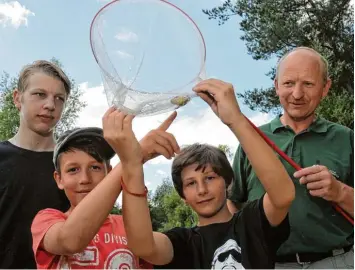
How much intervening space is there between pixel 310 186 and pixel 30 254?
1.71 m

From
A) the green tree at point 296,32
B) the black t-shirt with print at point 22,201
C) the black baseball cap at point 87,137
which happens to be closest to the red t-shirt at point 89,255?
the black baseball cap at point 87,137

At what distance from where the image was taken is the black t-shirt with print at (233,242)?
252 centimetres

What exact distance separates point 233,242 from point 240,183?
67 cm

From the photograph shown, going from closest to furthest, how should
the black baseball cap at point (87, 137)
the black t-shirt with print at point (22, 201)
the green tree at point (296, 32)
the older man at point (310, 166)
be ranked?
the black baseball cap at point (87, 137), the older man at point (310, 166), the black t-shirt with print at point (22, 201), the green tree at point (296, 32)

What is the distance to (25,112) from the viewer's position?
3561 mm

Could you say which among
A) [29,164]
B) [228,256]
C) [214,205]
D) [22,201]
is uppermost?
[29,164]

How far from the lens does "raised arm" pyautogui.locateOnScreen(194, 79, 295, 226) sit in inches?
86.6

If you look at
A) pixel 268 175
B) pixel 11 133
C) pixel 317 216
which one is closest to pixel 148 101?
pixel 268 175

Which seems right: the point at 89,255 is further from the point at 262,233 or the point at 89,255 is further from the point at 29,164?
the point at 29,164

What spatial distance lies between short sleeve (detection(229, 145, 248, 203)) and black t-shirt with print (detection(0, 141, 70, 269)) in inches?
40.1

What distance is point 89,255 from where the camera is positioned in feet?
8.45

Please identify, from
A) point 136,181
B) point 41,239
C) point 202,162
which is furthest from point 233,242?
point 41,239

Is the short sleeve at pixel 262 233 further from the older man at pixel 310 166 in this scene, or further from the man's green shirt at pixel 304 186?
the man's green shirt at pixel 304 186

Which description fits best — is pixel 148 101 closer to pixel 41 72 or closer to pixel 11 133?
pixel 41 72
